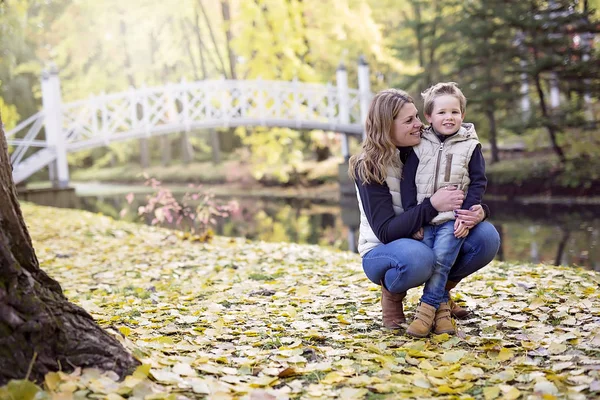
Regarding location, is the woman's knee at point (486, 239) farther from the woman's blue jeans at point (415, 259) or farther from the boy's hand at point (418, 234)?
the boy's hand at point (418, 234)

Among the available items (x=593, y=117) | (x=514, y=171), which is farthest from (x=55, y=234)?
Answer: (x=593, y=117)

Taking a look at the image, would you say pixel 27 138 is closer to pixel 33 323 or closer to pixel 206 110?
pixel 206 110

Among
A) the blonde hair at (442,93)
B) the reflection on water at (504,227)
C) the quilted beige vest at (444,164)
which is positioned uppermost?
the blonde hair at (442,93)

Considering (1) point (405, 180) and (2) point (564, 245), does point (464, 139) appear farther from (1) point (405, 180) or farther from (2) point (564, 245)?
(2) point (564, 245)

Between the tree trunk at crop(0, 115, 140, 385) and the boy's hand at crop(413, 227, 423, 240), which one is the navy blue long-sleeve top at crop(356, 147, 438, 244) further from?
the tree trunk at crop(0, 115, 140, 385)

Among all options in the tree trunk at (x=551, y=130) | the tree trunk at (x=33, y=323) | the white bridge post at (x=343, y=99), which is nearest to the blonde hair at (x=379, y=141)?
the tree trunk at (x=33, y=323)

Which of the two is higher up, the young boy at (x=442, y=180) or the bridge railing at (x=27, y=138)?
the bridge railing at (x=27, y=138)

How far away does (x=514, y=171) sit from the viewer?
42.9ft

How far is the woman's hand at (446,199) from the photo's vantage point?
275 cm

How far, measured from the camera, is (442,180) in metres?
2.83

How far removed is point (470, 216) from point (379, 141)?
1.67 ft

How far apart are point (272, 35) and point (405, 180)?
43.5 feet

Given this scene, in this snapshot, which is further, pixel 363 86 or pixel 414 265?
pixel 363 86

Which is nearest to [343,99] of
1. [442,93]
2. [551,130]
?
[551,130]
